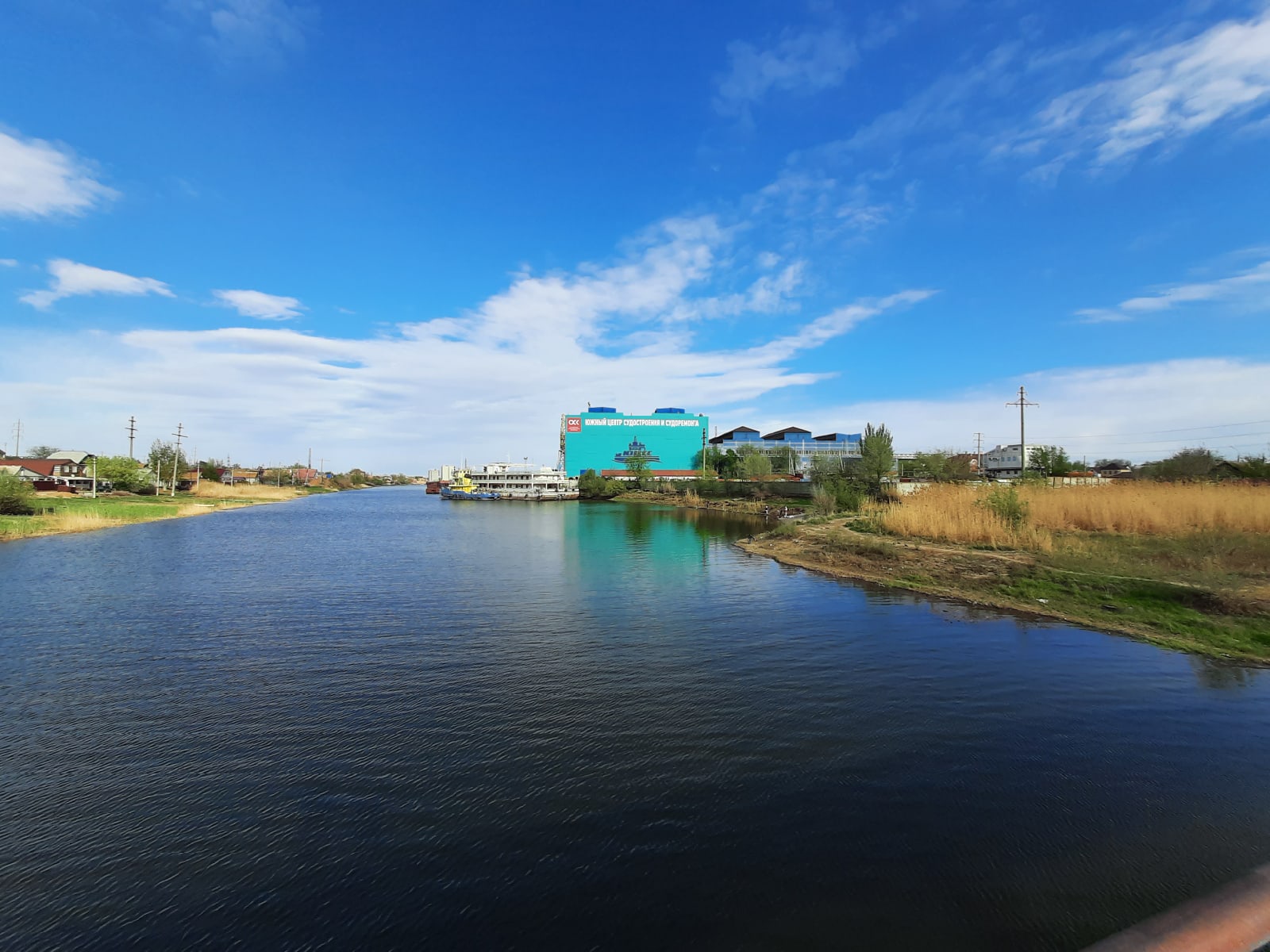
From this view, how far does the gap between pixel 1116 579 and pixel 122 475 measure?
119 m

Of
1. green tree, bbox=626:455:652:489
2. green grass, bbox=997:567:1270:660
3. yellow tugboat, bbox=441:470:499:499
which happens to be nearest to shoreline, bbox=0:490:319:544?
yellow tugboat, bbox=441:470:499:499

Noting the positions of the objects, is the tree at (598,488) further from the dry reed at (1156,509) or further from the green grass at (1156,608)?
the green grass at (1156,608)

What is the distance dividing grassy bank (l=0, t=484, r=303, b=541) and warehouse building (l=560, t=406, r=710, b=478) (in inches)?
3040

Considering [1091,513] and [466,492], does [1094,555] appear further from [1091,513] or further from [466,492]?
[466,492]

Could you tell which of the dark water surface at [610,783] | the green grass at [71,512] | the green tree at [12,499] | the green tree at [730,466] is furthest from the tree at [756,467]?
the dark water surface at [610,783]

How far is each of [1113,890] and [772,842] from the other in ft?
11.7

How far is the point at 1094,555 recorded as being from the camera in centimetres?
2269

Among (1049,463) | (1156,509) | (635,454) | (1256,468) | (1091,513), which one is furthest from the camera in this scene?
(635,454)

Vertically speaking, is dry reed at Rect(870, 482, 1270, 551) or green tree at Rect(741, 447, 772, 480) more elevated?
green tree at Rect(741, 447, 772, 480)

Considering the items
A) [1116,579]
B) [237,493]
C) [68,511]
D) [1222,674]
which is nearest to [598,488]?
[237,493]

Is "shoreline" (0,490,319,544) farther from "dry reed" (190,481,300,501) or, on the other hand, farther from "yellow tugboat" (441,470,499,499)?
"yellow tugboat" (441,470,499,499)

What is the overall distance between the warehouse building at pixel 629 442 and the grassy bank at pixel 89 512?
77.2m

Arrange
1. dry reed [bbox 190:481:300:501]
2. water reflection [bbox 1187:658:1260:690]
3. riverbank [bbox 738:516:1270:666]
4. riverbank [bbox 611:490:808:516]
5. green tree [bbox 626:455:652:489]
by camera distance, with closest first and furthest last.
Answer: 1. water reflection [bbox 1187:658:1260:690]
2. riverbank [bbox 738:516:1270:666]
3. riverbank [bbox 611:490:808:516]
4. dry reed [bbox 190:481:300:501]
5. green tree [bbox 626:455:652:489]

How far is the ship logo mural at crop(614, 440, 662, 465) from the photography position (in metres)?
154
